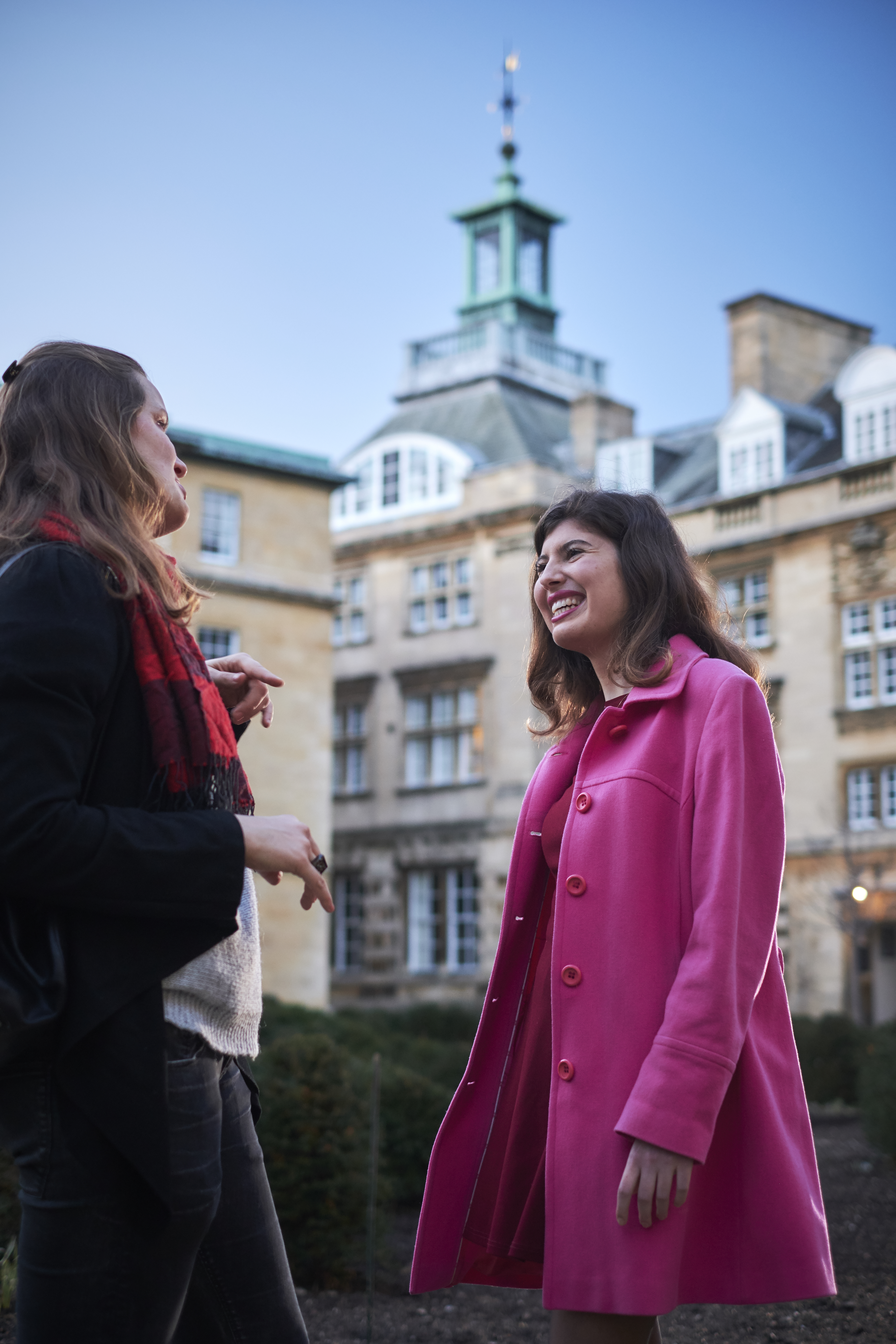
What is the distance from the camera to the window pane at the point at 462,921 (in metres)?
34.8

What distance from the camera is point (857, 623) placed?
30500 millimetres

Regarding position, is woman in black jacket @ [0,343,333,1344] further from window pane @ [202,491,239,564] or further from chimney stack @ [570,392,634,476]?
chimney stack @ [570,392,634,476]

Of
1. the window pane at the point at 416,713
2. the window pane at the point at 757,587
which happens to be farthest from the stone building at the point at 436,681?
the window pane at the point at 757,587

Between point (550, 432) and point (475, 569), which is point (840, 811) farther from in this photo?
point (550, 432)

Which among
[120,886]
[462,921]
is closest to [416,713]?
[462,921]

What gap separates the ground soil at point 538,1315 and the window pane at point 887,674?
21.8 m

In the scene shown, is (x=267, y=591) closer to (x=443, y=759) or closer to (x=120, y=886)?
(x=443, y=759)

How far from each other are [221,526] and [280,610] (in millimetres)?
2056

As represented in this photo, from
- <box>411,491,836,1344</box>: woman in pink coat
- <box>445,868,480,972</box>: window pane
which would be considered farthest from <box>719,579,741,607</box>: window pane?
<box>411,491,836,1344</box>: woman in pink coat

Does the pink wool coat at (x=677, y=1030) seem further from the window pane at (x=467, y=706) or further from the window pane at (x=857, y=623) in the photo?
the window pane at (x=467, y=706)

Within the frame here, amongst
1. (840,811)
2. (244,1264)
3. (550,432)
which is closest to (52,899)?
(244,1264)

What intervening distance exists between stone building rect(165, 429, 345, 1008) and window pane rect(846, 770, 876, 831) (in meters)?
10.5

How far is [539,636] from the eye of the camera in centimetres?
371

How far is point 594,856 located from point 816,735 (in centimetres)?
2843
